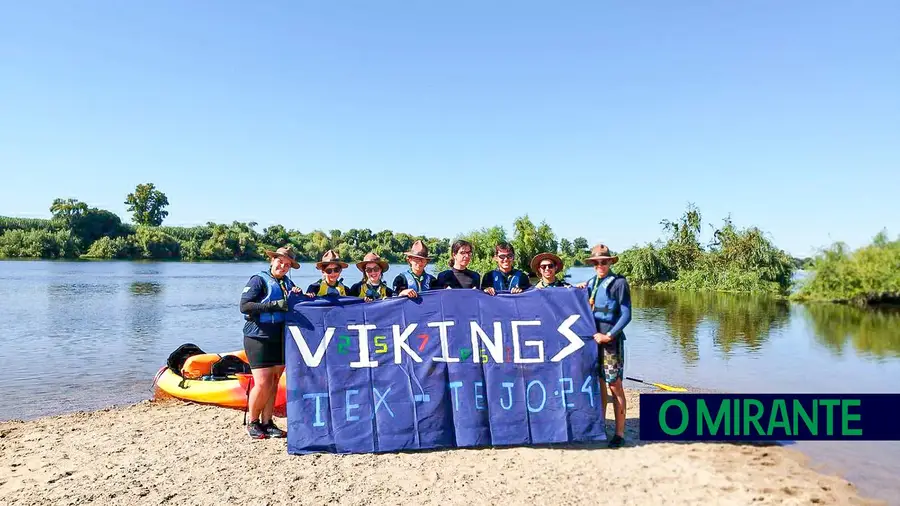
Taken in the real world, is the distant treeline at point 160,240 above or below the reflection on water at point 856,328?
above

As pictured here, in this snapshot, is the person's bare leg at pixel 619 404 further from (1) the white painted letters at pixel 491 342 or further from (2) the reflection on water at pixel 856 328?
(2) the reflection on water at pixel 856 328

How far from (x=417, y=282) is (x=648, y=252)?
4828 centimetres

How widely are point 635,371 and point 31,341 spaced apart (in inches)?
662

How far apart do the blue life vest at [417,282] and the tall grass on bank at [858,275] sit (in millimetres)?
33767

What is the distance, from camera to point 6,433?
7.32 m

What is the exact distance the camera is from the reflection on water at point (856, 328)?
1708 cm

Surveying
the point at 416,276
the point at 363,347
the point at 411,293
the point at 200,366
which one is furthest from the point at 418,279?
the point at 200,366

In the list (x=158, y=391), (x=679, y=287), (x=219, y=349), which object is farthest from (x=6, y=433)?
(x=679, y=287)

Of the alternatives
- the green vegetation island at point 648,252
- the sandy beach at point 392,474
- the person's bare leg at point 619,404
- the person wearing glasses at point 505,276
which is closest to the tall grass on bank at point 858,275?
the green vegetation island at point 648,252

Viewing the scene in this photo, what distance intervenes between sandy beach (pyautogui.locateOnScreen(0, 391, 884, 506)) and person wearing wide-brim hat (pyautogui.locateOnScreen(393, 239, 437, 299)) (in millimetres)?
1899

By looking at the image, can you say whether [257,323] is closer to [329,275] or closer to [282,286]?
[282,286]

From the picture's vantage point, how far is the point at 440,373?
6.11m

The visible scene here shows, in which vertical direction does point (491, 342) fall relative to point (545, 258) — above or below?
below

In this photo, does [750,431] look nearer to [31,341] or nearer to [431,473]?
[431,473]
